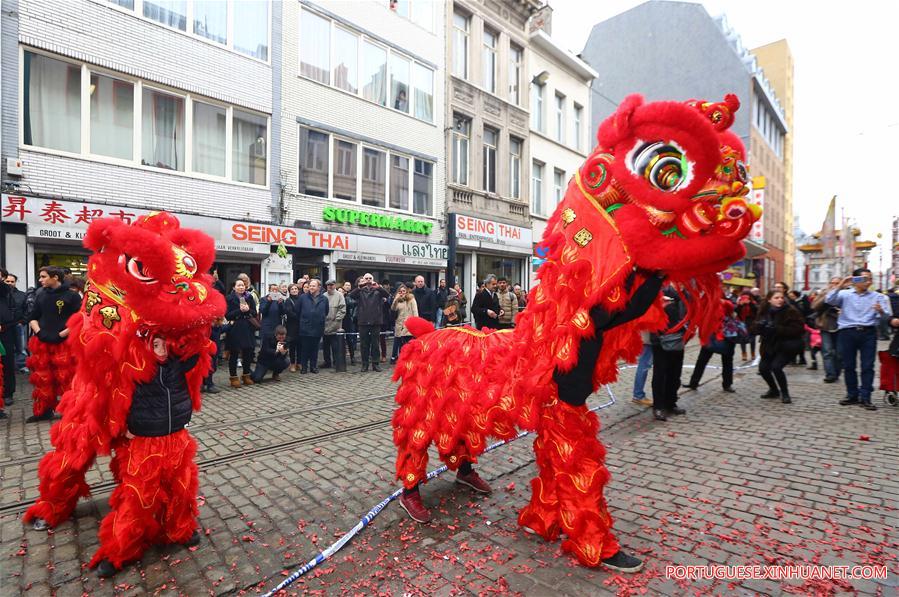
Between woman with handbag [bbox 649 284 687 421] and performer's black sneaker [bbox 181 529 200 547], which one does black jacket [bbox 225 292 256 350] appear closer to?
performer's black sneaker [bbox 181 529 200 547]

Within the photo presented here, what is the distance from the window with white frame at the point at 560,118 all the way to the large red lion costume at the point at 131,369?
70.2 ft

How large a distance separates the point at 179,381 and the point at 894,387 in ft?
29.9

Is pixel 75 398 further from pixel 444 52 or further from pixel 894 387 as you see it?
pixel 444 52

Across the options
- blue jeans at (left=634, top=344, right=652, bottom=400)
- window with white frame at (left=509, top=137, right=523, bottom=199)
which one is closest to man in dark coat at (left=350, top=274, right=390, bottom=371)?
blue jeans at (left=634, top=344, right=652, bottom=400)

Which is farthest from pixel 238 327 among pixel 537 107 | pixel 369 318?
pixel 537 107

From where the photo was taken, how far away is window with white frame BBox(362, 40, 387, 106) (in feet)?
47.3

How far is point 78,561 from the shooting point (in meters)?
2.89

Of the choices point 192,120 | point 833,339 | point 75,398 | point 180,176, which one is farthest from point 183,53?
point 833,339

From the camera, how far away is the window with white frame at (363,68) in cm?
1312

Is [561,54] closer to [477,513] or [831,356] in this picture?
[831,356]

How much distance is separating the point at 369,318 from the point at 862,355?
27.0ft

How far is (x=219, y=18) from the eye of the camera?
11.3 metres

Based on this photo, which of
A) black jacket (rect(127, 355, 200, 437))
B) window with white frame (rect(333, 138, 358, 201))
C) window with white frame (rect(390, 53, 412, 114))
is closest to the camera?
black jacket (rect(127, 355, 200, 437))

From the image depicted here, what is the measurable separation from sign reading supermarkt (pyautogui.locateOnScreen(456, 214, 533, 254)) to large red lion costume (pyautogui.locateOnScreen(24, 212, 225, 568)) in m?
14.0
